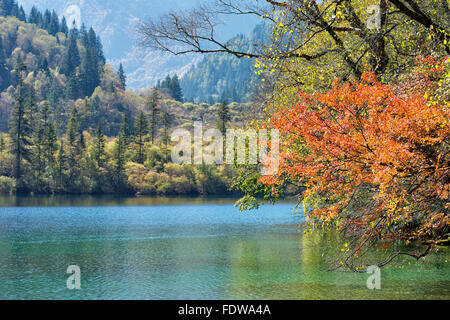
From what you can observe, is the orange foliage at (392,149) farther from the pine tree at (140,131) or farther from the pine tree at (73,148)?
the pine tree at (140,131)

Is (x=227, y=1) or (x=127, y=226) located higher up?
(x=227, y=1)

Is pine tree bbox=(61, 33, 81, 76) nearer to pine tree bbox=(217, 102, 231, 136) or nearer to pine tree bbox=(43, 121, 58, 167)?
pine tree bbox=(43, 121, 58, 167)

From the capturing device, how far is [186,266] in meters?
25.2

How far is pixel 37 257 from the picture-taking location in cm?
2752

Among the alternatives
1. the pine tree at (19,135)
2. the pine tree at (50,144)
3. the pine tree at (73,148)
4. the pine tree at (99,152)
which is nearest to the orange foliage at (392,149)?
the pine tree at (50,144)

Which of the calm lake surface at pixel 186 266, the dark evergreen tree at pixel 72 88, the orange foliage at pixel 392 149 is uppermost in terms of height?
the dark evergreen tree at pixel 72 88

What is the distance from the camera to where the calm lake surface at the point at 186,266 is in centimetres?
1933

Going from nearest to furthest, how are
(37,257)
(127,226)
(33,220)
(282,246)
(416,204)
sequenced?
(416,204) → (37,257) → (282,246) → (127,226) → (33,220)

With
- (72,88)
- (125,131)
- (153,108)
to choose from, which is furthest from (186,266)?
(72,88)

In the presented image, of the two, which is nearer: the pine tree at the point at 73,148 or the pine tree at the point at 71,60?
the pine tree at the point at 73,148

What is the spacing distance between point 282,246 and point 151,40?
17126mm
